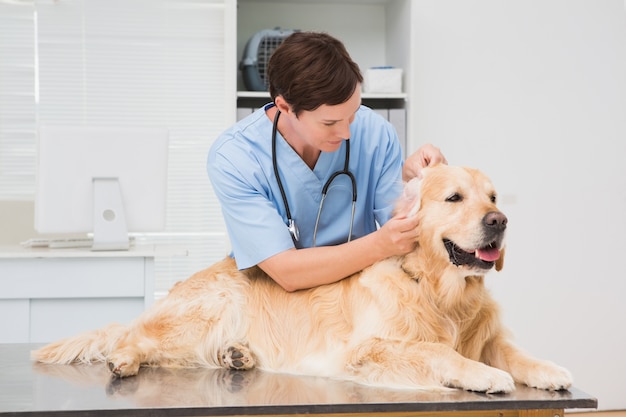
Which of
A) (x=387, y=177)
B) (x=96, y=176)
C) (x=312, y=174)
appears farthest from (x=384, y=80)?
(x=312, y=174)

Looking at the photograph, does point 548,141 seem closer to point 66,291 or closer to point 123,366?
point 66,291

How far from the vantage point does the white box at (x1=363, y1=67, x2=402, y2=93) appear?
147 inches

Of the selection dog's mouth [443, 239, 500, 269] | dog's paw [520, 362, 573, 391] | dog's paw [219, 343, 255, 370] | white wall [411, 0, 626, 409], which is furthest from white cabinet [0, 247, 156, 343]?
white wall [411, 0, 626, 409]

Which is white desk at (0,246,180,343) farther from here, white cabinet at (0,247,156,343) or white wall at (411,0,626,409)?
white wall at (411,0,626,409)

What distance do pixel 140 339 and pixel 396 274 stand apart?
2.18 feet

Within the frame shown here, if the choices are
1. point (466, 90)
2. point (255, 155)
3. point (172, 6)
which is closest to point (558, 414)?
point (255, 155)

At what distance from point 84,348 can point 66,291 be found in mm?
1162

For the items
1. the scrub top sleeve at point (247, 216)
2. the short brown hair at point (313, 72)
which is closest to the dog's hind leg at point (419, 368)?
the scrub top sleeve at point (247, 216)

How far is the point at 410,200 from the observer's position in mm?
1740

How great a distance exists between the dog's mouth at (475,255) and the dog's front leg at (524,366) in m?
0.22

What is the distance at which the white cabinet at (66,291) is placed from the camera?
2918mm

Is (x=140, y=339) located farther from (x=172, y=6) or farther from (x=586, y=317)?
(x=586, y=317)

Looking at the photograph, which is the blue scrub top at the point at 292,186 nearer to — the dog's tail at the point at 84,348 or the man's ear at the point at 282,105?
the man's ear at the point at 282,105

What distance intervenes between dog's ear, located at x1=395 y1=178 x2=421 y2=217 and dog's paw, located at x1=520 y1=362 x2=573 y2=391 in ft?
1.40
